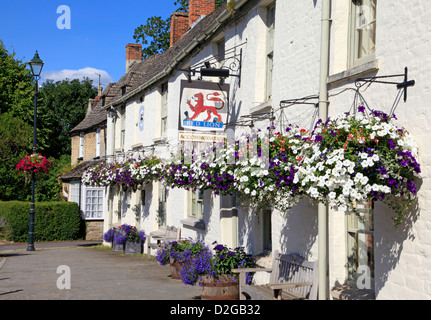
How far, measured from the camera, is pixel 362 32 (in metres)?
7.16

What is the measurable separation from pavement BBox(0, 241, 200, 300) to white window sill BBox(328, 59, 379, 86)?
5185 millimetres

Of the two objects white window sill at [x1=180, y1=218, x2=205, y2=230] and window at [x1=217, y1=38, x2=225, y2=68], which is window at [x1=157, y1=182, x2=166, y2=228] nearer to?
white window sill at [x1=180, y1=218, x2=205, y2=230]

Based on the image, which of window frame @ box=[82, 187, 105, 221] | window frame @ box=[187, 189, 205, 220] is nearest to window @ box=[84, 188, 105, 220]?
window frame @ box=[82, 187, 105, 221]

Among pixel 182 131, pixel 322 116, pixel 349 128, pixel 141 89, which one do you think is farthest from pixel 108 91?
pixel 349 128

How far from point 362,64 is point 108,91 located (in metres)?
21.2

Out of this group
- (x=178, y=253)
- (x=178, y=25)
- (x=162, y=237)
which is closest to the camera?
(x=178, y=253)

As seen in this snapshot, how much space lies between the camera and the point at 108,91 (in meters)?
26.4

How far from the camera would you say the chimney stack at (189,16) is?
2019 centimetres

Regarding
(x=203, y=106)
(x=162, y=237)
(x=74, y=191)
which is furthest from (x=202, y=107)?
(x=74, y=191)

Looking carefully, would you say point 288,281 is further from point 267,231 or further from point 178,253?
point 178,253

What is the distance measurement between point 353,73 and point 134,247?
543 inches

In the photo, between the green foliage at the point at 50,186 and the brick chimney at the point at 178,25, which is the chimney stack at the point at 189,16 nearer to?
the brick chimney at the point at 178,25

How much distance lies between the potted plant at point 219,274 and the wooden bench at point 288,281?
40.5 inches

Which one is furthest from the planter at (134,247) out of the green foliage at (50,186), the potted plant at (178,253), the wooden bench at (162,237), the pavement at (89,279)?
the green foliage at (50,186)
